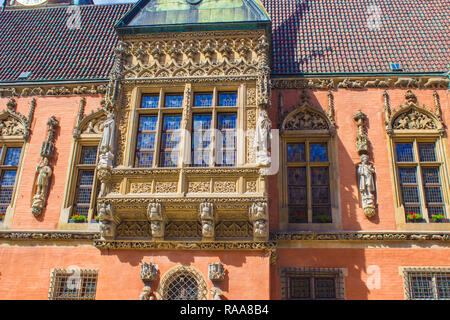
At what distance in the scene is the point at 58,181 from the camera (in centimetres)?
1370

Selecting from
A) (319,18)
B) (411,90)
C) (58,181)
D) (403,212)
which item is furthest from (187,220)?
(319,18)

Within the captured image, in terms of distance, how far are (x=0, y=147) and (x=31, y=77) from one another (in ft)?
8.53

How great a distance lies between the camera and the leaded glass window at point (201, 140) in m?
12.2

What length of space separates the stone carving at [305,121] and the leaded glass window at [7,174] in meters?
8.26

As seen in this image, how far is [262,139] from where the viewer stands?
466 inches

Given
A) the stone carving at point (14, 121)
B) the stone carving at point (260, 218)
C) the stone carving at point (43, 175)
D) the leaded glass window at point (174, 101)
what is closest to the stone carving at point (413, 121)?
the stone carving at point (260, 218)

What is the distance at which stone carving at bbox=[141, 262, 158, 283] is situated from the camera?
11336 millimetres

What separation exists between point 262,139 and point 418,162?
4706 millimetres

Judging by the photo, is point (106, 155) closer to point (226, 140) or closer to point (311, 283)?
point (226, 140)

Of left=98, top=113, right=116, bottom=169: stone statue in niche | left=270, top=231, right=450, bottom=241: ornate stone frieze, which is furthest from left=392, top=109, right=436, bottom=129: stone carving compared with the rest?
left=98, top=113, right=116, bottom=169: stone statue in niche

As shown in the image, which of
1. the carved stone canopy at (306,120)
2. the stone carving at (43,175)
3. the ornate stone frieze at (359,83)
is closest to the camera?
the stone carving at (43,175)

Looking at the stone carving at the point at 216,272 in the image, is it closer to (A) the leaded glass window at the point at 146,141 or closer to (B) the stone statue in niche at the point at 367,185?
(A) the leaded glass window at the point at 146,141

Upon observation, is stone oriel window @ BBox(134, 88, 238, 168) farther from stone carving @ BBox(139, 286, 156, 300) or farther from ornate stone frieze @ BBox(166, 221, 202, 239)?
stone carving @ BBox(139, 286, 156, 300)
